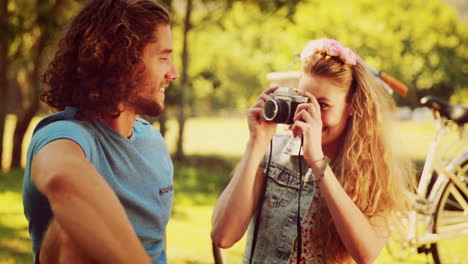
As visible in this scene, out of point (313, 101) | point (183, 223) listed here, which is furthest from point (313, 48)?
point (183, 223)

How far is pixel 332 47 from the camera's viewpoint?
227 centimetres

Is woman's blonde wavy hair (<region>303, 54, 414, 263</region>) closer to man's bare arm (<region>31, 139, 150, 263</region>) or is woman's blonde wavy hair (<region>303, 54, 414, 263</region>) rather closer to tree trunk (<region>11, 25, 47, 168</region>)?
man's bare arm (<region>31, 139, 150, 263</region>)

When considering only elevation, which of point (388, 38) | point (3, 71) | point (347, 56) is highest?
point (347, 56)

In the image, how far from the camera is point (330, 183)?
2020 millimetres

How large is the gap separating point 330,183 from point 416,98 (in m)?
21.9

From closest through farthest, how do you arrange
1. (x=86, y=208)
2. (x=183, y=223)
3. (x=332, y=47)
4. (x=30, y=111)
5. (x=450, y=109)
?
(x=86, y=208)
(x=332, y=47)
(x=450, y=109)
(x=183, y=223)
(x=30, y=111)

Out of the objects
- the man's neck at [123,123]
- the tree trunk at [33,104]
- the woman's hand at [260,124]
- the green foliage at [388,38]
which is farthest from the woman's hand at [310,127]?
the green foliage at [388,38]

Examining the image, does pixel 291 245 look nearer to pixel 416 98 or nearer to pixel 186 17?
pixel 186 17

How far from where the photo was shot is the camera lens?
2.16m

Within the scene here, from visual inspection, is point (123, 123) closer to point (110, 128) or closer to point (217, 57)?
point (110, 128)

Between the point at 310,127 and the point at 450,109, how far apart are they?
7.07ft

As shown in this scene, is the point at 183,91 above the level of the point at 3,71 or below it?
below

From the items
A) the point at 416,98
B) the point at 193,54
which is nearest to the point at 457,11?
the point at 416,98

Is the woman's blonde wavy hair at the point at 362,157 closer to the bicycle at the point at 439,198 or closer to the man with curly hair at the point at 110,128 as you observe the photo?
the man with curly hair at the point at 110,128
